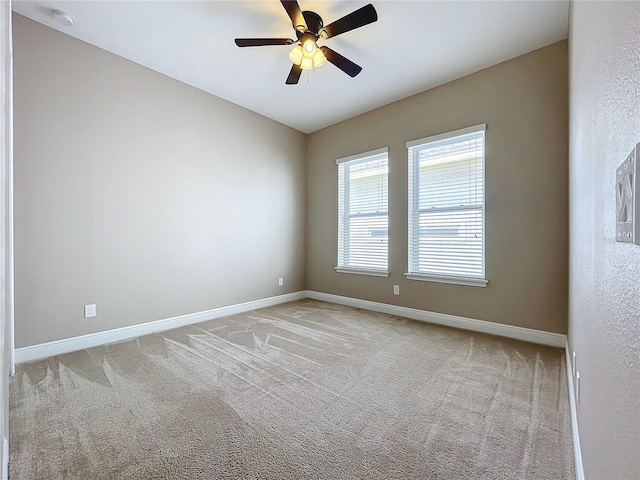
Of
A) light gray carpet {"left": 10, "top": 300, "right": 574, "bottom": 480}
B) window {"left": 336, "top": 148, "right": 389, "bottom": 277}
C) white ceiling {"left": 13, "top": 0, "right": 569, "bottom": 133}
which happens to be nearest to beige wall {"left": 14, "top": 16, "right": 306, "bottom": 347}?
white ceiling {"left": 13, "top": 0, "right": 569, "bottom": 133}

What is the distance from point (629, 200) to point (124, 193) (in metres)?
3.76

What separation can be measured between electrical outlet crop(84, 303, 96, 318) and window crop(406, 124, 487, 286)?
3.62 metres

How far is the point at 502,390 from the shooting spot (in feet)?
6.81

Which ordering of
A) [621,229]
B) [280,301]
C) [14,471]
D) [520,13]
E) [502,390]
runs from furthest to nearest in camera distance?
[280,301] < [520,13] < [502,390] < [14,471] < [621,229]

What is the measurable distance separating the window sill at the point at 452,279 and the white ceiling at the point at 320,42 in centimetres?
240

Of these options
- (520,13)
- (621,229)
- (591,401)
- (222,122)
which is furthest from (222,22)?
(591,401)

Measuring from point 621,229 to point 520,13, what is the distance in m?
2.88

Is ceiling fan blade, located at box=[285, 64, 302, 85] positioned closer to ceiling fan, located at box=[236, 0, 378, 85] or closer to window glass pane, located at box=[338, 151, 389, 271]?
ceiling fan, located at box=[236, 0, 378, 85]

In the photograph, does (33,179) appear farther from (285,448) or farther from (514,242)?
(514,242)

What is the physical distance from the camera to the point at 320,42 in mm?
2859

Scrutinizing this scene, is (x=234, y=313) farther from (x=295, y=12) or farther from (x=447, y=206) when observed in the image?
(x=295, y=12)

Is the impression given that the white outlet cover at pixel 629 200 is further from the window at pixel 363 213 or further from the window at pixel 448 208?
the window at pixel 363 213

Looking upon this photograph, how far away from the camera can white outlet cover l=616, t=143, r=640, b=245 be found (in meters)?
0.47

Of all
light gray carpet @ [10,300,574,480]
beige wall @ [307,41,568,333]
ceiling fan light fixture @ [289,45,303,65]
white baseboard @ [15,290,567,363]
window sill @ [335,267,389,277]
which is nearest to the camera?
light gray carpet @ [10,300,574,480]
